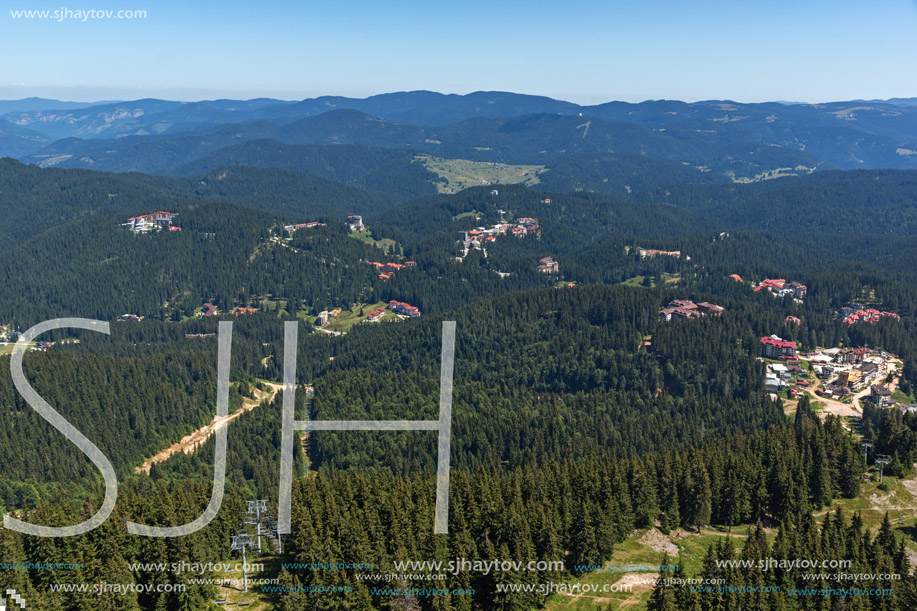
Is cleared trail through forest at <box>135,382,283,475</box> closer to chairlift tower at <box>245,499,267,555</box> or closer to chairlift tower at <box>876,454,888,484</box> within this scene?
chairlift tower at <box>245,499,267,555</box>

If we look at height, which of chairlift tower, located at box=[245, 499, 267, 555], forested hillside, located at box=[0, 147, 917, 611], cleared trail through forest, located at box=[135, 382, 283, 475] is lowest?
cleared trail through forest, located at box=[135, 382, 283, 475]

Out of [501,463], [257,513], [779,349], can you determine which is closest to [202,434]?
[501,463]

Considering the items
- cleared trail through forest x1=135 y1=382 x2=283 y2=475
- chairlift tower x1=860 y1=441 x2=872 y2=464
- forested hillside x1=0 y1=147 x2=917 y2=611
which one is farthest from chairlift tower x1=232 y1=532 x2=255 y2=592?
chairlift tower x1=860 y1=441 x2=872 y2=464

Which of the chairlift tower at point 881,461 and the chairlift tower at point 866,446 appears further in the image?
the chairlift tower at point 866,446

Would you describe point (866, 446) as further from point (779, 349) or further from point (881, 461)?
point (779, 349)

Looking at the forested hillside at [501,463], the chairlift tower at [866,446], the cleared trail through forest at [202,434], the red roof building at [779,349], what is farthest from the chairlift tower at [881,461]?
the cleared trail through forest at [202,434]

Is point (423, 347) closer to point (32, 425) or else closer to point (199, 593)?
point (32, 425)

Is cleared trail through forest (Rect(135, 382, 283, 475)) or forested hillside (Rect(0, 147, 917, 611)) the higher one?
forested hillside (Rect(0, 147, 917, 611))

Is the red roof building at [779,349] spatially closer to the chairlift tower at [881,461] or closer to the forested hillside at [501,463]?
the forested hillside at [501,463]
